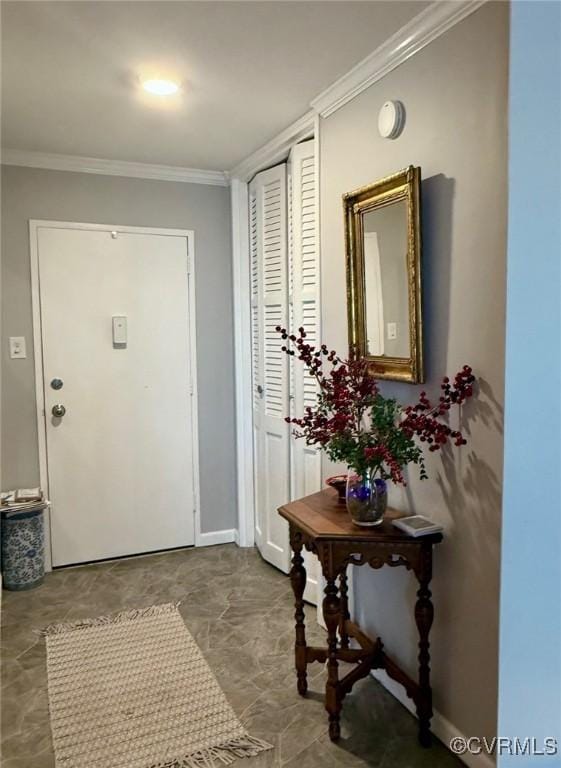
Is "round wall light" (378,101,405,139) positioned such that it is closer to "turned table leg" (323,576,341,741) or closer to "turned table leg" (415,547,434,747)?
"turned table leg" (415,547,434,747)

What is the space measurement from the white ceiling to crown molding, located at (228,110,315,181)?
0.05 m

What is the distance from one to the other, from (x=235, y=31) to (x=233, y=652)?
2.34 m

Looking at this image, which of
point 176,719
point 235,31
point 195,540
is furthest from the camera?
point 195,540

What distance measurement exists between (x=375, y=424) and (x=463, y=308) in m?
0.44

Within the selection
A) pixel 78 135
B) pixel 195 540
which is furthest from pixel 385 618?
pixel 78 135

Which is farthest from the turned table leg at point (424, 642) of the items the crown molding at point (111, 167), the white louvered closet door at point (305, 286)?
the crown molding at point (111, 167)

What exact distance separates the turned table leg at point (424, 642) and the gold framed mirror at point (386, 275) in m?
0.62

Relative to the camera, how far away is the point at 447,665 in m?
1.86

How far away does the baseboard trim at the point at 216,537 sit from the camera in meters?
3.62

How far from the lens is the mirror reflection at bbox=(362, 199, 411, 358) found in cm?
192

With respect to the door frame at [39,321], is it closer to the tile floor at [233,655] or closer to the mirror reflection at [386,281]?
the tile floor at [233,655]

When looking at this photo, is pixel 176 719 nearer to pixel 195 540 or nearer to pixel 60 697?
pixel 60 697

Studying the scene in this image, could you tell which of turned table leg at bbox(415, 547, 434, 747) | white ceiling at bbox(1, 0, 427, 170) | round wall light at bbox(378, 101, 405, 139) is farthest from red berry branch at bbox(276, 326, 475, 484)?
white ceiling at bbox(1, 0, 427, 170)

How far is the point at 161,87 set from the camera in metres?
2.21
